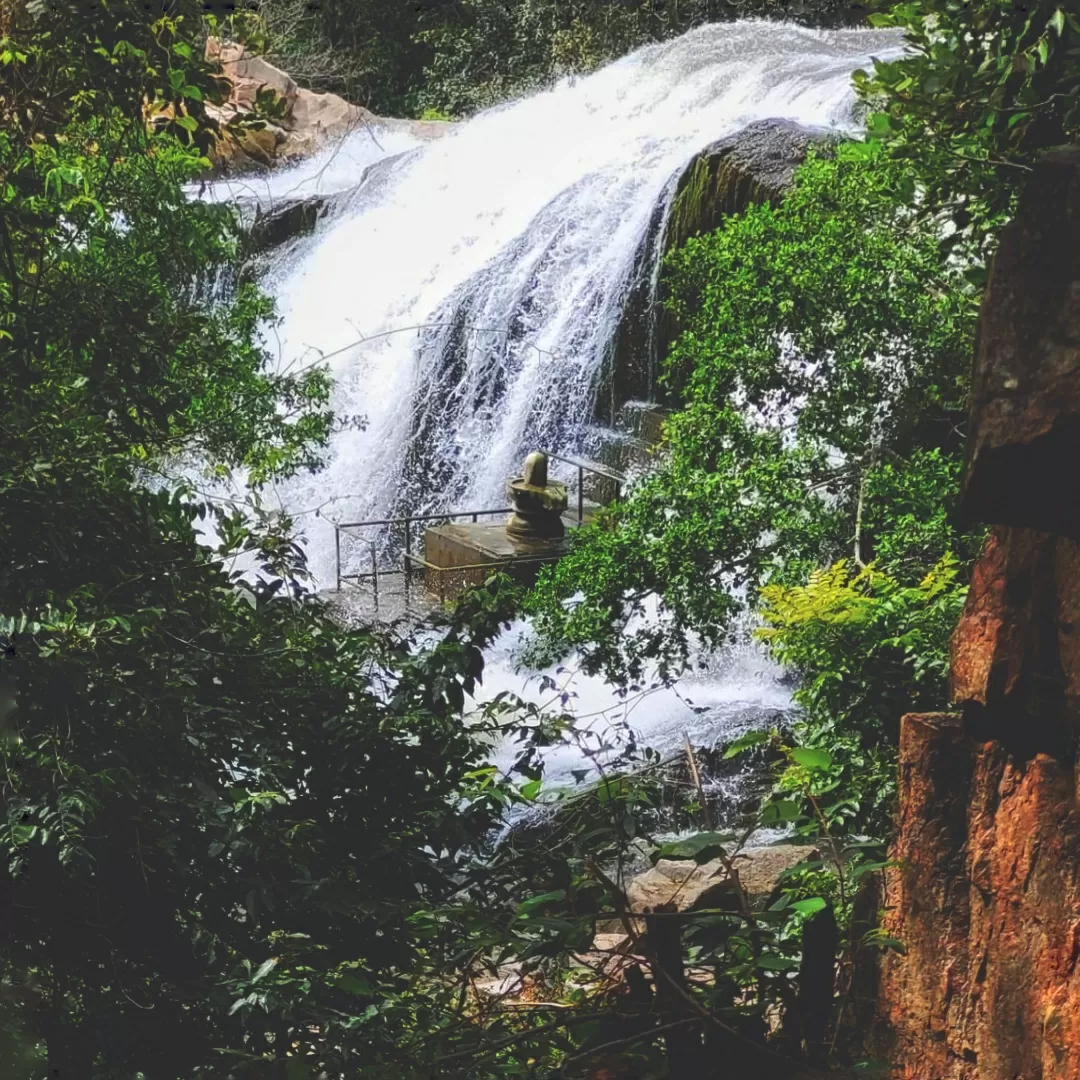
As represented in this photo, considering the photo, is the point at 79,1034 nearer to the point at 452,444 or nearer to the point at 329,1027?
the point at 329,1027

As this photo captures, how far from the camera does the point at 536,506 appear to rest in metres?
10.4

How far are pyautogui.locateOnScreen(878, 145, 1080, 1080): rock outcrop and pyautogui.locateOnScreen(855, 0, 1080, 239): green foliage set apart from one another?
1581mm

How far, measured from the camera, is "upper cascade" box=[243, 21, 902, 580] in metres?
12.1

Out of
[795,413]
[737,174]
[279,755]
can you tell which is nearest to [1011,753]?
[279,755]

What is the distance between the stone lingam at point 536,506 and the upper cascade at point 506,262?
1.30 meters

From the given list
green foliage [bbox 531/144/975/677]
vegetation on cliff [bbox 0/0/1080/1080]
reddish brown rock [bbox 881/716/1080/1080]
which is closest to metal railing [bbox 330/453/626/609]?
green foliage [bbox 531/144/975/677]

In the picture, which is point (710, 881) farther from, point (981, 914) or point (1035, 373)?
point (1035, 373)

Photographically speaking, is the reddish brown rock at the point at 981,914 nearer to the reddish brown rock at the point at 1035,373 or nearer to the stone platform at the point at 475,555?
the reddish brown rock at the point at 1035,373

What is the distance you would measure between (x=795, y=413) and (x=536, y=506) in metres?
3.72

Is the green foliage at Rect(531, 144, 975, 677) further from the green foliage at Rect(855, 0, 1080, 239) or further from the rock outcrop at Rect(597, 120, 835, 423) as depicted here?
the rock outcrop at Rect(597, 120, 835, 423)

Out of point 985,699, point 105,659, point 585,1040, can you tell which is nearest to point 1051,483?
point 985,699

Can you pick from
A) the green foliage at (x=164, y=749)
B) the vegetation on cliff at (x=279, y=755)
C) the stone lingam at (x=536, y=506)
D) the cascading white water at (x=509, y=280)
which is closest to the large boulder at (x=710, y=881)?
the vegetation on cliff at (x=279, y=755)

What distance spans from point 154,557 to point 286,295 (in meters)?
12.1

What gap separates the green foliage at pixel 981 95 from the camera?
402 cm
